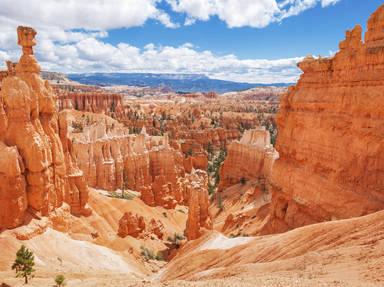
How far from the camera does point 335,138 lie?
18.9 metres

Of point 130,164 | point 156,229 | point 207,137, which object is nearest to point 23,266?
point 156,229

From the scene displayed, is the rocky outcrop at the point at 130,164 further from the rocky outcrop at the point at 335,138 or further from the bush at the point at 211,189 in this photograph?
the rocky outcrop at the point at 335,138

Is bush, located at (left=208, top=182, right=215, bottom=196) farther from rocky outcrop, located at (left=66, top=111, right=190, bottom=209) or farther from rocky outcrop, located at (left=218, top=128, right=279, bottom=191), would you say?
rocky outcrop, located at (left=66, top=111, right=190, bottom=209)

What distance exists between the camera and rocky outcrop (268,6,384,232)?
54.5ft

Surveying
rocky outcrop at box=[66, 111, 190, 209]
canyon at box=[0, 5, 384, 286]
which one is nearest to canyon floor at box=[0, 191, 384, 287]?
canyon at box=[0, 5, 384, 286]

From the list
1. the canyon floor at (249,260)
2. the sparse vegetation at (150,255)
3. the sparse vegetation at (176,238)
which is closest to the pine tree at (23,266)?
the canyon floor at (249,260)

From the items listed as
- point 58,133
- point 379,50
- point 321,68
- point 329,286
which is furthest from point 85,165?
point 329,286

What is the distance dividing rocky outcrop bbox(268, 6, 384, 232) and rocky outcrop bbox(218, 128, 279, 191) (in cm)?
2172

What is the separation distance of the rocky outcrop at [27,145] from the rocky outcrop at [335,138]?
1485 cm

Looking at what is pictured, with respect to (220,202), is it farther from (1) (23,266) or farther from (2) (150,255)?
(1) (23,266)

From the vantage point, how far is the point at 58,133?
26.4 m

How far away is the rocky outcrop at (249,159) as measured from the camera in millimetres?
45938

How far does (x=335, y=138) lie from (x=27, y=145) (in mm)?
17559

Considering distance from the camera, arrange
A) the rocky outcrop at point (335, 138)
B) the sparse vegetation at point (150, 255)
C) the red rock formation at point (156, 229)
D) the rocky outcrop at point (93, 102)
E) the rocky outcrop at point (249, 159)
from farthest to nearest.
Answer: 1. the rocky outcrop at point (93, 102)
2. the rocky outcrop at point (249, 159)
3. the red rock formation at point (156, 229)
4. the sparse vegetation at point (150, 255)
5. the rocky outcrop at point (335, 138)
